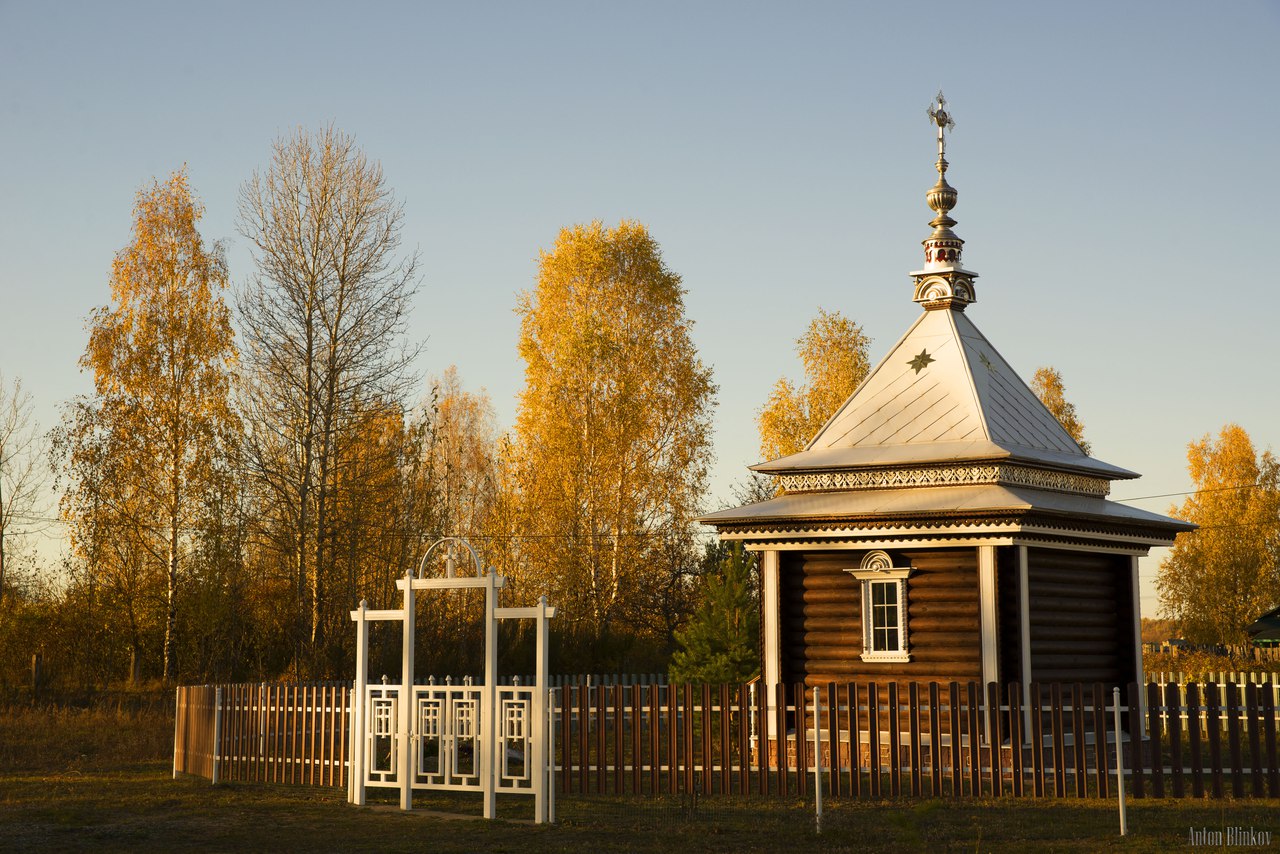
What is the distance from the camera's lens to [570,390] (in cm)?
3669

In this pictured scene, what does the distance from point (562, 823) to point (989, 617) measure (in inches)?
289

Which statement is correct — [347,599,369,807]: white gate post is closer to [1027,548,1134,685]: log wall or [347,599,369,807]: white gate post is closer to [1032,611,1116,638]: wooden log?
[1027,548,1134,685]: log wall

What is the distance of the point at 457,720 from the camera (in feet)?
49.2

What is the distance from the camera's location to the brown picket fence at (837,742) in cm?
1349

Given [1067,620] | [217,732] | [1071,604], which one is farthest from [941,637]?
[217,732]

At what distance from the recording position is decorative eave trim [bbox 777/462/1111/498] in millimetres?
19578

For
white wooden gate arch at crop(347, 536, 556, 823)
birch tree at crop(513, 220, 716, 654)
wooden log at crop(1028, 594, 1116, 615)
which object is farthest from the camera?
birch tree at crop(513, 220, 716, 654)

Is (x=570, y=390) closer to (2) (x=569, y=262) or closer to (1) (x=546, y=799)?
(2) (x=569, y=262)

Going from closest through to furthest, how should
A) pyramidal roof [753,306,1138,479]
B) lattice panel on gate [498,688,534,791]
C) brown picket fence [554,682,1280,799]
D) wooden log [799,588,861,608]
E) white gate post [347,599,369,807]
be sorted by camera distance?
brown picket fence [554,682,1280,799]
lattice panel on gate [498,688,534,791]
white gate post [347,599,369,807]
wooden log [799,588,861,608]
pyramidal roof [753,306,1138,479]

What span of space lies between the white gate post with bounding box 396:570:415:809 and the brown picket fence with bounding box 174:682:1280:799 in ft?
5.51

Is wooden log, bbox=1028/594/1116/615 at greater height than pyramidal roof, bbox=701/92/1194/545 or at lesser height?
lesser

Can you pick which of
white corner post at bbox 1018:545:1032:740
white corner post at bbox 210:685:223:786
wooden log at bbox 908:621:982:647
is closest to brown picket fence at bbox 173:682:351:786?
white corner post at bbox 210:685:223:786

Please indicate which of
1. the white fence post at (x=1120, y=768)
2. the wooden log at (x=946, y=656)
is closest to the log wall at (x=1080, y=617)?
the wooden log at (x=946, y=656)

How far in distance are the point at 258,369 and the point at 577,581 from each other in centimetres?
1153
